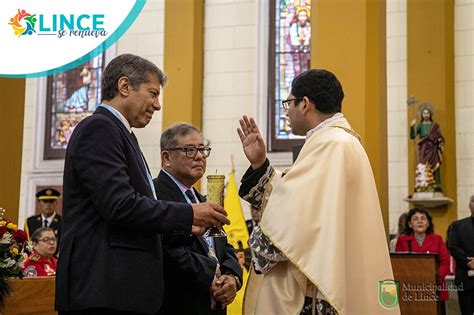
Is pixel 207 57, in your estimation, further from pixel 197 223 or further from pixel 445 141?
pixel 197 223

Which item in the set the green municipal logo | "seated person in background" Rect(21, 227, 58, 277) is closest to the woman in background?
"seated person in background" Rect(21, 227, 58, 277)

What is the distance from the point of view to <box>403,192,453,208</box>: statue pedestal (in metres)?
8.76

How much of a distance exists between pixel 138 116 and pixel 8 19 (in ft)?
12.3

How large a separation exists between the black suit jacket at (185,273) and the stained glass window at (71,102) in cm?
751

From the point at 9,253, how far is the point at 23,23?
2692 mm

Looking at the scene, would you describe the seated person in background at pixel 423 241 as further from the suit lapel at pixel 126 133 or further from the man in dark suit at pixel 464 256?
the suit lapel at pixel 126 133

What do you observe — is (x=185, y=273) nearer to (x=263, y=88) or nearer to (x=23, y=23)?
(x=23, y=23)

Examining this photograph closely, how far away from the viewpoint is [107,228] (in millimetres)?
2494

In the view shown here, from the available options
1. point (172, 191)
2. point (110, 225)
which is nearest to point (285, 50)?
point (172, 191)

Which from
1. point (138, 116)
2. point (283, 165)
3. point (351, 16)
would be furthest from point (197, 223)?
point (283, 165)

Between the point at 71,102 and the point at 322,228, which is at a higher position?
the point at 71,102

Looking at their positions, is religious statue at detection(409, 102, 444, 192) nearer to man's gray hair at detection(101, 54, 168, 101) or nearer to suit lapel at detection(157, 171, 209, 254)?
suit lapel at detection(157, 171, 209, 254)

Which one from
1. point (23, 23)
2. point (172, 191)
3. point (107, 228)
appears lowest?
point (107, 228)

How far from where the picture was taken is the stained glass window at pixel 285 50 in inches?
388
